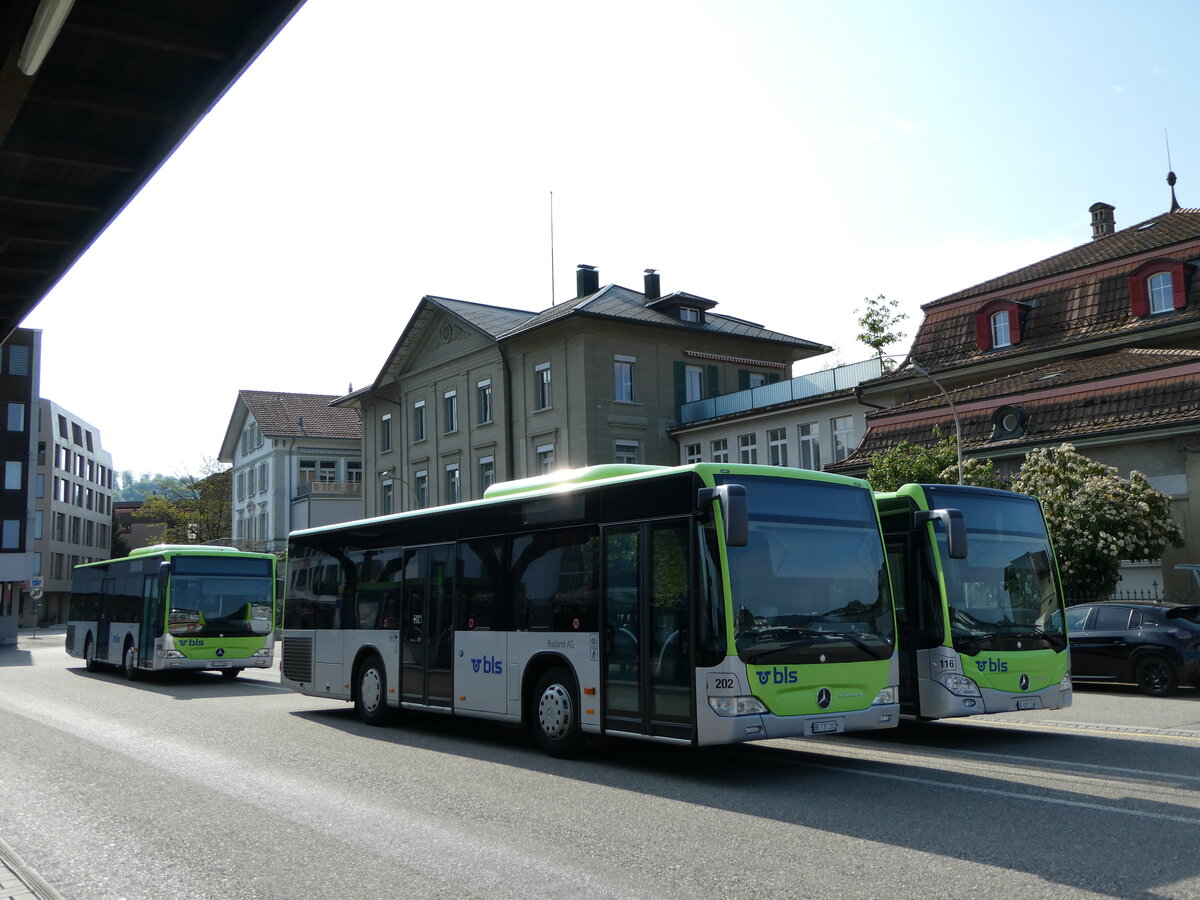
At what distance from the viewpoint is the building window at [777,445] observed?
136ft

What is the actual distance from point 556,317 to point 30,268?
121 ft

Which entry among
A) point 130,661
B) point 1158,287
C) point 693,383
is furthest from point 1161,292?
point 130,661

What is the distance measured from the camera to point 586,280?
53.2 metres

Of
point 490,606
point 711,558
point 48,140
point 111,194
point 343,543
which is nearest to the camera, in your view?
point 48,140

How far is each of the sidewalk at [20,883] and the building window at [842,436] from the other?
34.5m

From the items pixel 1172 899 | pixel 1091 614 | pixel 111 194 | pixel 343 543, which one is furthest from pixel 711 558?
pixel 1091 614

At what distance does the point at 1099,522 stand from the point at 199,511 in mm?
70656

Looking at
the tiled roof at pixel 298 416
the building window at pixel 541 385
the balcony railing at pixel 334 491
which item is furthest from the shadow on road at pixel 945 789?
the tiled roof at pixel 298 416

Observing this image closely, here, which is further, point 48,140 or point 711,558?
point 711,558

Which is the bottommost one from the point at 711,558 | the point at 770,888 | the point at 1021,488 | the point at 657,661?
the point at 770,888

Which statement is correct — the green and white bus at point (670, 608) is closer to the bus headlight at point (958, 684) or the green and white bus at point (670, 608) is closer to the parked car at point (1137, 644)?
the bus headlight at point (958, 684)

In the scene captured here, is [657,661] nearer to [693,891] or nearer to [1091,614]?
[693,891]

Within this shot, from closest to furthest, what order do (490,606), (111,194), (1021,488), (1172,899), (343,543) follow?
(1172,899) < (111,194) < (490,606) < (343,543) < (1021,488)

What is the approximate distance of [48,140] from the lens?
6.38m
